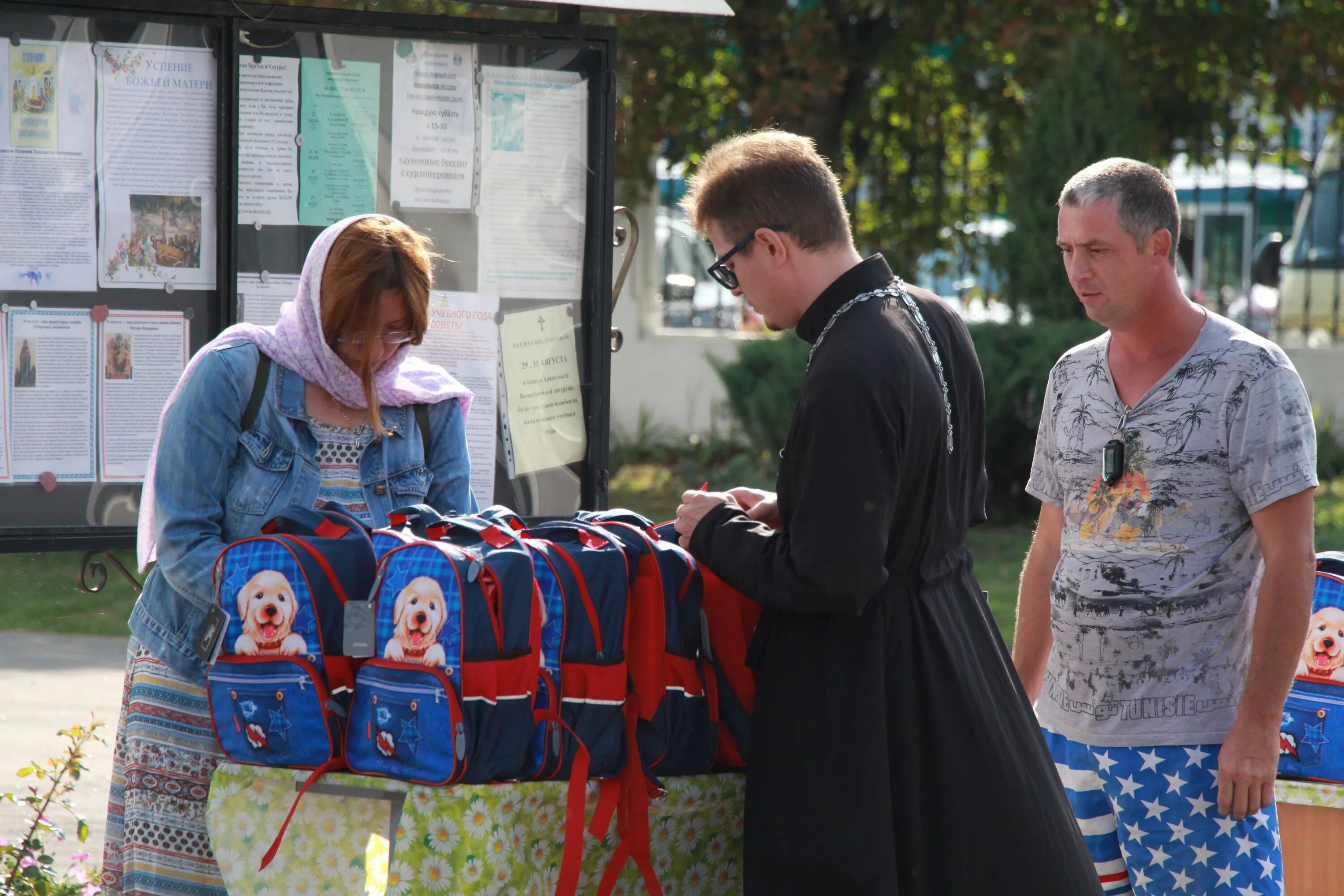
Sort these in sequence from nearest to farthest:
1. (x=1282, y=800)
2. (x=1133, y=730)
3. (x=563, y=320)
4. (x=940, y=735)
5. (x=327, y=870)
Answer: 1. (x=940, y=735)
2. (x=327, y=870)
3. (x=1133, y=730)
4. (x=1282, y=800)
5. (x=563, y=320)

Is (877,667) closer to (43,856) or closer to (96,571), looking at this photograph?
(96,571)

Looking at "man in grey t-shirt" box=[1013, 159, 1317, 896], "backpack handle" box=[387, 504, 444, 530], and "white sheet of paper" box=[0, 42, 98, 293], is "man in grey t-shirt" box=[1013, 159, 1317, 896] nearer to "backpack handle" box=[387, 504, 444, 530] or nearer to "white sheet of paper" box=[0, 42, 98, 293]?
"backpack handle" box=[387, 504, 444, 530]

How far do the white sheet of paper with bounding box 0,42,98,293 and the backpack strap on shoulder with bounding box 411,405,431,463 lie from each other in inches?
41.5

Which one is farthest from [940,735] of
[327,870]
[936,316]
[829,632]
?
[327,870]

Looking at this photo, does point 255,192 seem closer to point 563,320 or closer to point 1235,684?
point 563,320

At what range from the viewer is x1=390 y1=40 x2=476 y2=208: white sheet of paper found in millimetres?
3734

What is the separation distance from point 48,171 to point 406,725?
189 cm

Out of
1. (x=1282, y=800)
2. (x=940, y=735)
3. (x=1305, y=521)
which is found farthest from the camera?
(x=1282, y=800)

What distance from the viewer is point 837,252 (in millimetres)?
2389

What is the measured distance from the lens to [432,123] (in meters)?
3.77

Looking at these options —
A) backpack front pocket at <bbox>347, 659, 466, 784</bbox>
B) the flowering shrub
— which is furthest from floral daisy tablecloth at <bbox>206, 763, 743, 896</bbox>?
the flowering shrub

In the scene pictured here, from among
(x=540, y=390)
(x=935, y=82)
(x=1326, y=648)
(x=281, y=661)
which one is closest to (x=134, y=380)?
(x=540, y=390)

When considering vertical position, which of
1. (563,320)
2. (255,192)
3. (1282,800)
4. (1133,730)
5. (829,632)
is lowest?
(1282,800)

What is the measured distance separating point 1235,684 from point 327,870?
5.77 feet
